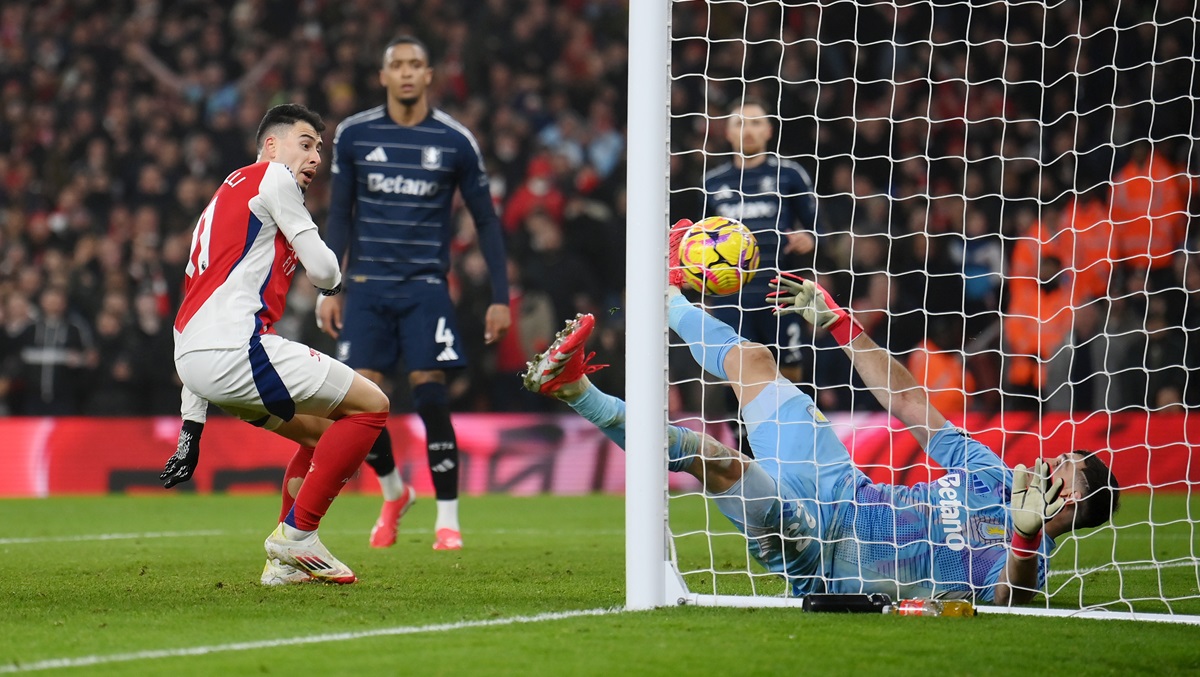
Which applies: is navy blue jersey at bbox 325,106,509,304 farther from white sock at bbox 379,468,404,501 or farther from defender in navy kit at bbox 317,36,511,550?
white sock at bbox 379,468,404,501

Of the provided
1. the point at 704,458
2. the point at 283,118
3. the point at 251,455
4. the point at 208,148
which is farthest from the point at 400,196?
the point at 208,148

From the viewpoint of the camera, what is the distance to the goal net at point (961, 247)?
506cm

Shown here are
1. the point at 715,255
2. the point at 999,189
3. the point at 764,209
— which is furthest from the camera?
the point at 999,189

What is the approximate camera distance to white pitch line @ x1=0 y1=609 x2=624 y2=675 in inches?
147

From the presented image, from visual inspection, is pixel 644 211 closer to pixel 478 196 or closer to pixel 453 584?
pixel 453 584

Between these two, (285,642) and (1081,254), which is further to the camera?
(1081,254)

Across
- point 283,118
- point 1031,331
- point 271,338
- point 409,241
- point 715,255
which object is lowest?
point 1031,331

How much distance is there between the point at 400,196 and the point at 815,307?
3293mm

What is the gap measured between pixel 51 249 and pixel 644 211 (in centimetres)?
1105

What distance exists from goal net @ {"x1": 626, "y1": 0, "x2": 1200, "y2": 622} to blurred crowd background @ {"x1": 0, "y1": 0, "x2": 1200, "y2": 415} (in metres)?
0.06

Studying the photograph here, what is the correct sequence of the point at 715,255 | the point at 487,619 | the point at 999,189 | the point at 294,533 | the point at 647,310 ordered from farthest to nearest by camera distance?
the point at 999,189 → the point at 715,255 → the point at 294,533 → the point at 647,310 → the point at 487,619

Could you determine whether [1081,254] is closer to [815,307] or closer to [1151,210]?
[1151,210]

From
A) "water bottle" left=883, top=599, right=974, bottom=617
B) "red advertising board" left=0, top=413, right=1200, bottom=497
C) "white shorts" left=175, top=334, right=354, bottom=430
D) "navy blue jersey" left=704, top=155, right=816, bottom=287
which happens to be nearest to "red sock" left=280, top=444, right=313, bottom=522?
"white shorts" left=175, top=334, right=354, bottom=430

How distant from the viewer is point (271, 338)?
527 centimetres
